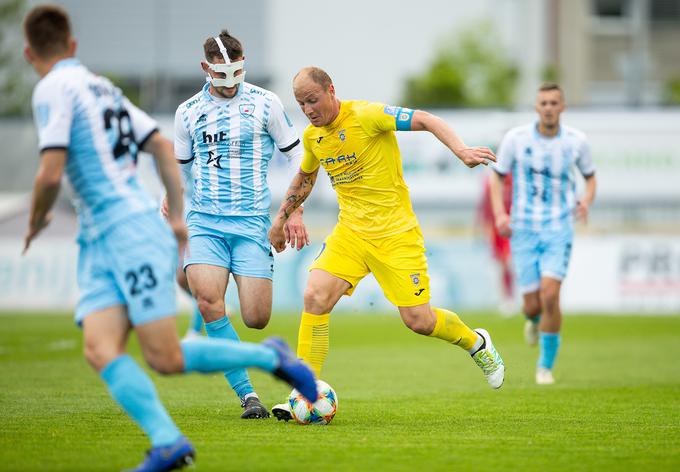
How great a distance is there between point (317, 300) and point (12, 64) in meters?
25.4

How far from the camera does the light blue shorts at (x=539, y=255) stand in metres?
11.5

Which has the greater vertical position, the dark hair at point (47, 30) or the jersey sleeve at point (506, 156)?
the dark hair at point (47, 30)

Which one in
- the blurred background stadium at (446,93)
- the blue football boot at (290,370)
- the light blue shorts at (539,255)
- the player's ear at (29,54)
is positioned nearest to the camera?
the player's ear at (29,54)

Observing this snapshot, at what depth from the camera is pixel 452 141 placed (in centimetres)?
805

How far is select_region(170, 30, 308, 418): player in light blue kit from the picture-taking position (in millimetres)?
Answer: 8633

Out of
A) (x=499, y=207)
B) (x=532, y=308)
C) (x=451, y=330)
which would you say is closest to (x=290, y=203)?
(x=451, y=330)

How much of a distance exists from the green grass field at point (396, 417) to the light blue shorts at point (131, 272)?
918 millimetres

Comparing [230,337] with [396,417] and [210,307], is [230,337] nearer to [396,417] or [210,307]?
[210,307]

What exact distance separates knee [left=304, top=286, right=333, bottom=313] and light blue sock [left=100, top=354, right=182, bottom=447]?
2.56m

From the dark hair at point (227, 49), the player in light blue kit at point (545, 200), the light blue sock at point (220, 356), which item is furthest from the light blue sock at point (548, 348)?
the light blue sock at point (220, 356)

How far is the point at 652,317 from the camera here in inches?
833

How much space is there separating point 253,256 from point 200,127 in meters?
1.05

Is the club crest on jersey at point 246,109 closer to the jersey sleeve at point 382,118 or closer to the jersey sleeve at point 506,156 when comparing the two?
the jersey sleeve at point 382,118

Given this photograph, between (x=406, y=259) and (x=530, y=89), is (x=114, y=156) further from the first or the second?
(x=530, y=89)
